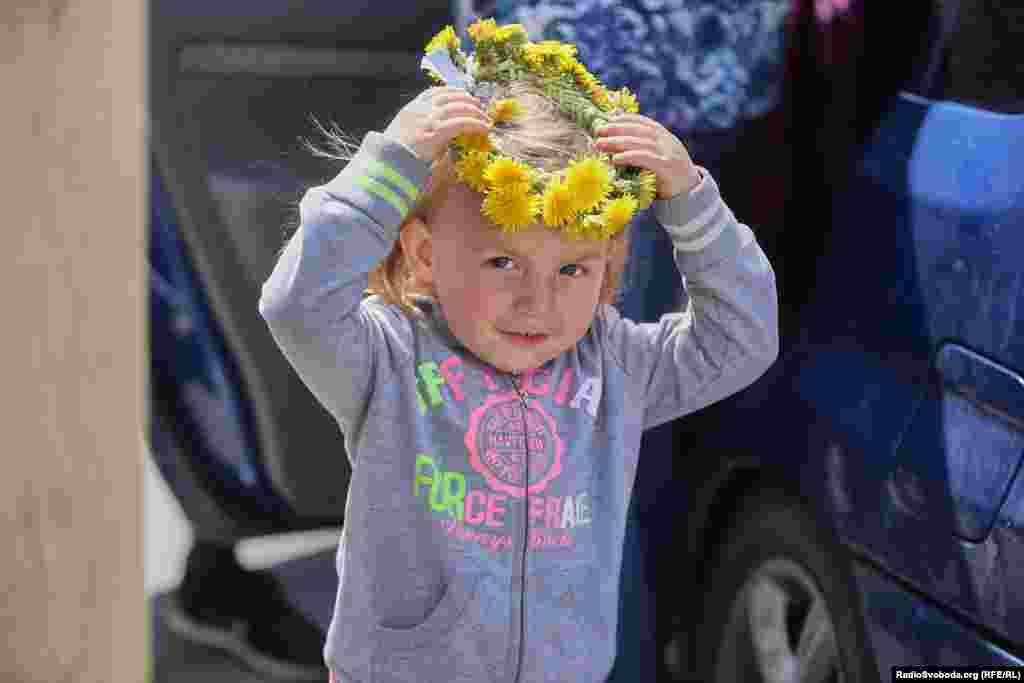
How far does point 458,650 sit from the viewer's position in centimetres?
215

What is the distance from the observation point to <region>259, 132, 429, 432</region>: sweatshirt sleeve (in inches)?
78.8

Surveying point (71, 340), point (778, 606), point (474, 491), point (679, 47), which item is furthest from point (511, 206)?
point (778, 606)

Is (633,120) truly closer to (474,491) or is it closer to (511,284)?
(511,284)

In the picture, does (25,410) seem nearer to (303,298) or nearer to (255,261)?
(303,298)

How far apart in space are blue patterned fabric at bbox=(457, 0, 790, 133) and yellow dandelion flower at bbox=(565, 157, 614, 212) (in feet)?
2.63

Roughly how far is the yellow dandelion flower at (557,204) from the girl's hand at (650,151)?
0.11 metres

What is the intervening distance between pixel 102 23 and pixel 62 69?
0.26ft

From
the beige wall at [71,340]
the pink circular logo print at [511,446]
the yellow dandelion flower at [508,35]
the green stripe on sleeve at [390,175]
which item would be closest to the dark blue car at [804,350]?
the pink circular logo print at [511,446]

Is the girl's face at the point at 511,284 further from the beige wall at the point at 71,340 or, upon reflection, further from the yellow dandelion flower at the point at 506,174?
the beige wall at the point at 71,340

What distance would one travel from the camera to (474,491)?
85.0 inches

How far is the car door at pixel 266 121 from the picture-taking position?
352 centimetres

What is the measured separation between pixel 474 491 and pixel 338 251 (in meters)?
0.37

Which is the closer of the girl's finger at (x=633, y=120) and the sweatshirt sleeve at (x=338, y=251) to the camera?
the sweatshirt sleeve at (x=338, y=251)

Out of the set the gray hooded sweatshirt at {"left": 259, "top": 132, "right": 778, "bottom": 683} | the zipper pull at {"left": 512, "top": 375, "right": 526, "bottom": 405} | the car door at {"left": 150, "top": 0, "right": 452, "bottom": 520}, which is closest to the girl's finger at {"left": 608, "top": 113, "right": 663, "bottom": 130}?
the gray hooded sweatshirt at {"left": 259, "top": 132, "right": 778, "bottom": 683}
